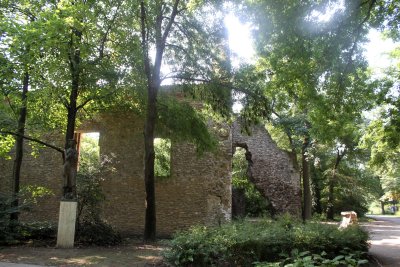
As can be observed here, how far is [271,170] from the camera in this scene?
19047mm

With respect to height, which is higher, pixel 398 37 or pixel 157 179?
pixel 398 37

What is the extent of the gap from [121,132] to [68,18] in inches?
251

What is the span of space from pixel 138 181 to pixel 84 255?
624 centimetres

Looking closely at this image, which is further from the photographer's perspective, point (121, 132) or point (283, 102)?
point (121, 132)

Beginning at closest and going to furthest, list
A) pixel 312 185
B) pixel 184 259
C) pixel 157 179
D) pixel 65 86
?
pixel 184 259 < pixel 65 86 < pixel 157 179 < pixel 312 185

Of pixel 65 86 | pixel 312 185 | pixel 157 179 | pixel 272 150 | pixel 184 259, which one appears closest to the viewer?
pixel 184 259

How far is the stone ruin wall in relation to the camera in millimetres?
15445

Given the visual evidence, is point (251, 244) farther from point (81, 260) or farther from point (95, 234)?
point (95, 234)

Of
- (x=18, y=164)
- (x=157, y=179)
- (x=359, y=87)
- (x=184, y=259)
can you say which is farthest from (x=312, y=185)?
(x=184, y=259)

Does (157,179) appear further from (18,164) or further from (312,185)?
(312,185)

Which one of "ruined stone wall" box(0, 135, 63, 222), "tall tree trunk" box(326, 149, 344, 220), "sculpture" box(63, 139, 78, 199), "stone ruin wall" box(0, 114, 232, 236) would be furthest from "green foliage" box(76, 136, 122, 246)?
"tall tree trunk" box(326, 149, 344, 220)

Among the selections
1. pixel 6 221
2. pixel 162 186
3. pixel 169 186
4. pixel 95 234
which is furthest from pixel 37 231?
pixel 169 186

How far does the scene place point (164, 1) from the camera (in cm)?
1295

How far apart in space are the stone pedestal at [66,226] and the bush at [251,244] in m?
3.99
